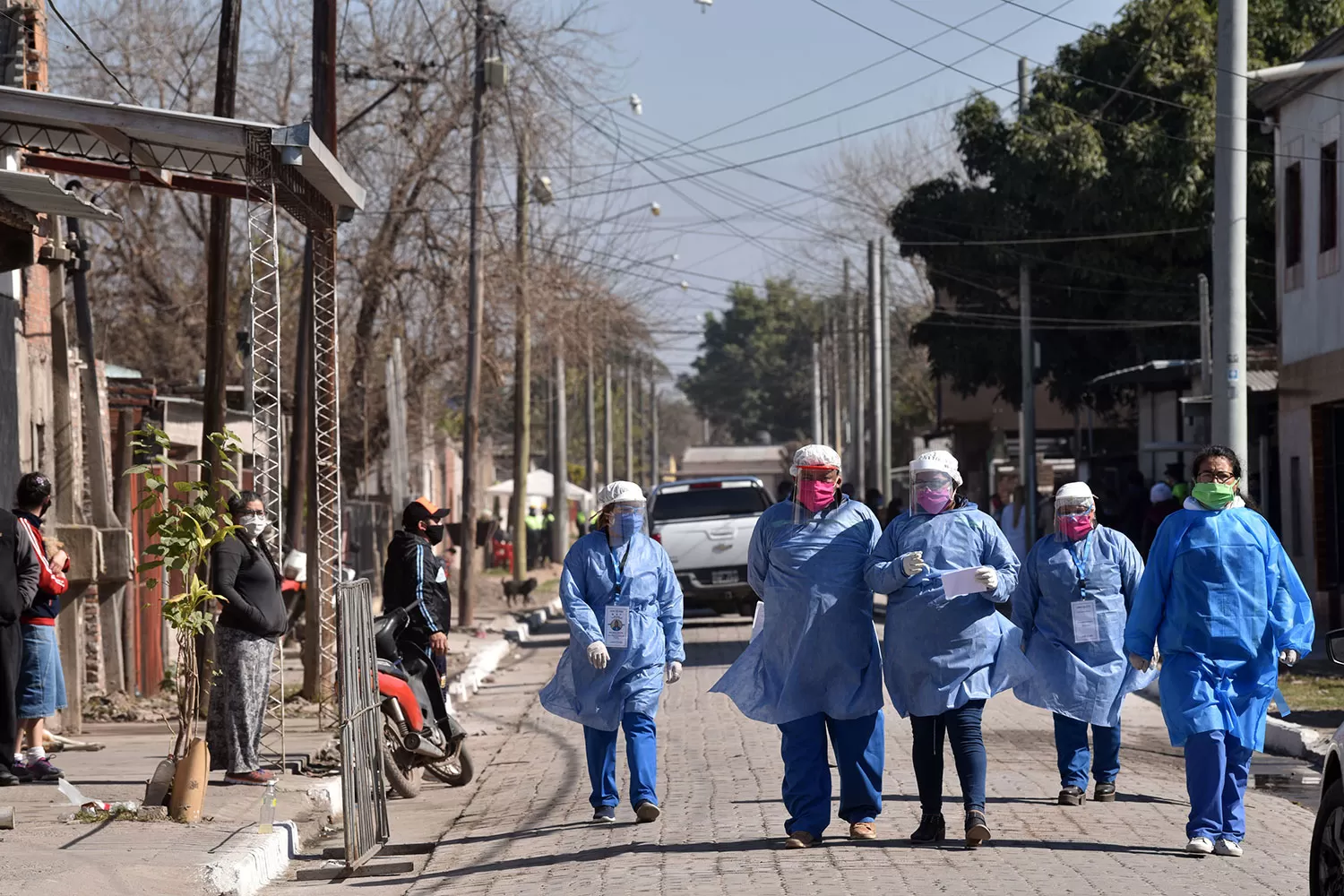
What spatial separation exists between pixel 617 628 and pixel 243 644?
2.74 metres

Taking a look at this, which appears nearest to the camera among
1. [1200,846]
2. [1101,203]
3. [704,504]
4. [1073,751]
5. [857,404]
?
[1200,846]

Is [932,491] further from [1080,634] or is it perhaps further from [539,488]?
[539,488]

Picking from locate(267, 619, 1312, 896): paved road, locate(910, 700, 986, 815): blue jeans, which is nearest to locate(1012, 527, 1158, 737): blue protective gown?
locate(267, 619, 1312, 896): paved road

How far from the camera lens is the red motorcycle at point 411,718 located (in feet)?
36.3

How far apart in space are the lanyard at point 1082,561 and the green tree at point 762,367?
99611mm

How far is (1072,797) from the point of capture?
9750 millimetres

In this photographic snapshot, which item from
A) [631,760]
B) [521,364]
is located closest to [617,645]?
[631,760]

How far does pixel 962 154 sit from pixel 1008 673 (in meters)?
30.1

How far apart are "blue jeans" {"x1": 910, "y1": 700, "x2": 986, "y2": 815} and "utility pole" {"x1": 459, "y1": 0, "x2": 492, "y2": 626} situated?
17.4m

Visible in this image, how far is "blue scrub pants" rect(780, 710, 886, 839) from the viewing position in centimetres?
842

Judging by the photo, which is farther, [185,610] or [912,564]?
[185,610]

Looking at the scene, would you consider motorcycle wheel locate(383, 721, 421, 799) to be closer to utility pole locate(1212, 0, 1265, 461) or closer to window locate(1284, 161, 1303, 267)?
utility pole locate(1212, 0, 1265, 461)

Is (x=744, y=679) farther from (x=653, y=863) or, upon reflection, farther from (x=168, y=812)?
(x=168, y=812)

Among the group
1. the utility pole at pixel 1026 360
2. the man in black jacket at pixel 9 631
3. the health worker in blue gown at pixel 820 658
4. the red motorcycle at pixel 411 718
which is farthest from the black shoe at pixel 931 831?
the utility pole at pixel 1026 360
